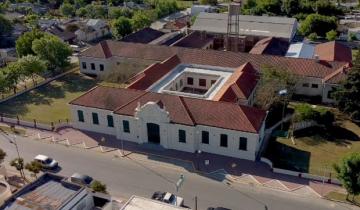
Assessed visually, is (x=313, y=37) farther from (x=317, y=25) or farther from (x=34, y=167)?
(x=34, y=167)

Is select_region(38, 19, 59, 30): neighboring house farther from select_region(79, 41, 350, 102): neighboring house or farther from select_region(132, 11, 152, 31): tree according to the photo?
select_region(79, 41, 350, 102): neighboring house

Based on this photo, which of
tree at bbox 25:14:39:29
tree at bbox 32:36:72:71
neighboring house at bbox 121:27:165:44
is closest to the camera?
tree at bbox 32:36:72:71

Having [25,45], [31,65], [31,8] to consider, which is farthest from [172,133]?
[31,8]

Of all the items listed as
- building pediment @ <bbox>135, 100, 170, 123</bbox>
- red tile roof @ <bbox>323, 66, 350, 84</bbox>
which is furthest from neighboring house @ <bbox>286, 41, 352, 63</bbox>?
building pediment @ <bbox>135, 100, 170, 123</bbox>

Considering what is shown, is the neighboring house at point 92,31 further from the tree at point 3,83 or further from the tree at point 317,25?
the tree at point 317,25

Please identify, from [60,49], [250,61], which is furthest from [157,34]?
[250,61]

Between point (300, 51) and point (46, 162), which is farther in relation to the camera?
point (300, 51)
